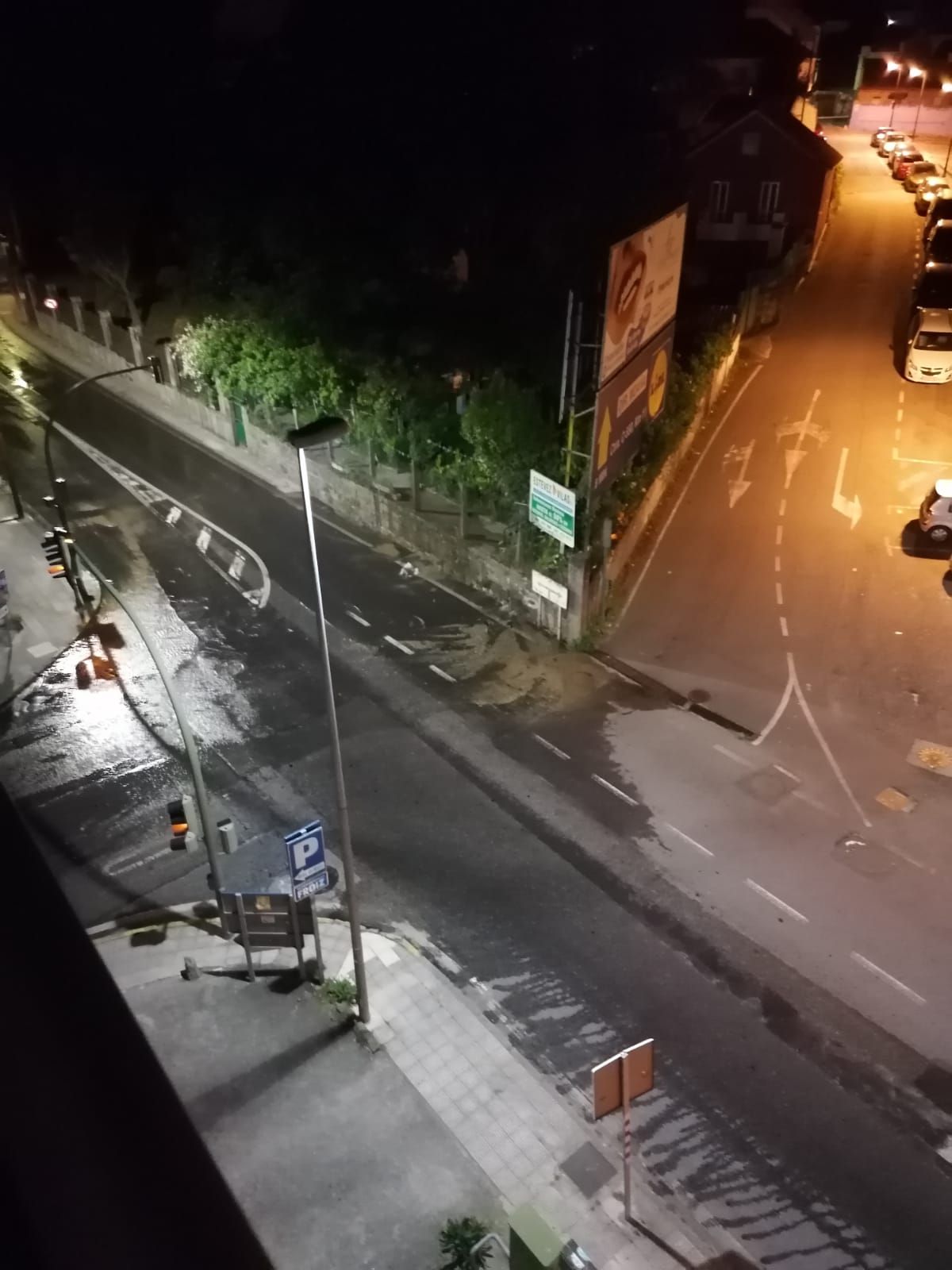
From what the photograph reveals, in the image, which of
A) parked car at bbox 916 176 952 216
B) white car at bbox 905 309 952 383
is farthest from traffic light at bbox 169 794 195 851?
parked car at bbox 916 176 952 216

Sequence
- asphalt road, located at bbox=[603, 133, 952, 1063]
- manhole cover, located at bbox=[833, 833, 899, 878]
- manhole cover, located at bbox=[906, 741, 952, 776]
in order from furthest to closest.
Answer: manhole cover, located at bbox=[906, 741, 952, 776], manhole cover, located at bbox=[833, 833, 899, 878], asphalt road, located at bbox=[603, 133, 952, 1063]

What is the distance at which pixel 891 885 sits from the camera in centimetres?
1408

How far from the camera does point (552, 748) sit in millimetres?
16922

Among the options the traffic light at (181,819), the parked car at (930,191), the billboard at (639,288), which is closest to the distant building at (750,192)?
the parked car at (930,191)

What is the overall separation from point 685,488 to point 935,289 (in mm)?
13827

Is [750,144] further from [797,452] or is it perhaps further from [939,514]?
[939,514]

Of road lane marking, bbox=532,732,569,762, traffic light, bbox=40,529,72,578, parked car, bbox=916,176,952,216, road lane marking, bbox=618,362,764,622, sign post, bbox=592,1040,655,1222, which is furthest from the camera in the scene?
parked car, bbox=916,176,952,216

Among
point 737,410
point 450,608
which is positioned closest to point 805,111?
point 737,410

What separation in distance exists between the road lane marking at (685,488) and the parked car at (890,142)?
32.8 m

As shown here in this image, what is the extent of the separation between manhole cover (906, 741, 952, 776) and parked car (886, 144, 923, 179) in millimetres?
45805

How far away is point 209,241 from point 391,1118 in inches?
1117

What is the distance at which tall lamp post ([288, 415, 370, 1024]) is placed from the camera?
8539 mm

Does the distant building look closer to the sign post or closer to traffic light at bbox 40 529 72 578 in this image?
traffic light at bbox 40 529 72 578

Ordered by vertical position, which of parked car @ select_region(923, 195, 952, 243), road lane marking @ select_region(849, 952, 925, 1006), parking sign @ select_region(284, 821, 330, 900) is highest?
parked car @ select_region(923, 195, 952, 243)
